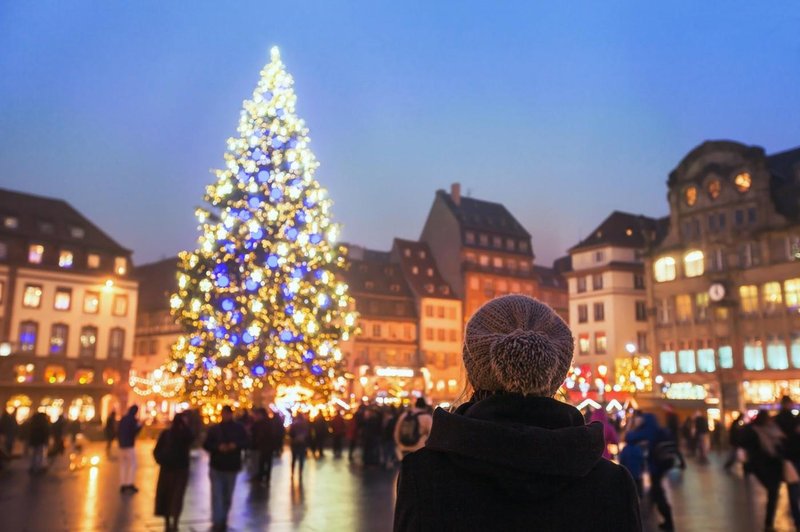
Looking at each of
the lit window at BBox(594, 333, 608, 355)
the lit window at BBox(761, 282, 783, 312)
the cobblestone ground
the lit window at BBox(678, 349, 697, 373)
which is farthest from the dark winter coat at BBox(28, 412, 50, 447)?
the lit window at BBox(594, 333, 608, 355)

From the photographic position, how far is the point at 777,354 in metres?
50.7

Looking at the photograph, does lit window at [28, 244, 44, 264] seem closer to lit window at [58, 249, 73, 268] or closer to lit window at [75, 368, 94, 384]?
lit window at [58, 249, 73, 268]

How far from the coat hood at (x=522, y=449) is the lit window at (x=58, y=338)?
2486 inches

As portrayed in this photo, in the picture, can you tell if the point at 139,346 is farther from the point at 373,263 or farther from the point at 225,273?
the point at 225,273

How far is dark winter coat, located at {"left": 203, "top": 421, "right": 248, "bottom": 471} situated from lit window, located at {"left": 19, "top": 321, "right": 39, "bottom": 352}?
170ft

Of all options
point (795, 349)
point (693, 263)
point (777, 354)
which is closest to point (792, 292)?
point (795, 349)

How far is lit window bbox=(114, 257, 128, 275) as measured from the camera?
213 feet

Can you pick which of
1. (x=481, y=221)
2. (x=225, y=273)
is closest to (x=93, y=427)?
(x=225, y=273)

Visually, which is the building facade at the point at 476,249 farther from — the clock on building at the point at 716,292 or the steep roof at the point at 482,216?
the clock on building at the point at 716,292

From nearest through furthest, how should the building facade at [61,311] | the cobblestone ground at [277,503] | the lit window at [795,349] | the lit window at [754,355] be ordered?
1. the cobblestone ground at [277,503]
2. the lit window at [795,349]
3. the lit window at [754,355]
4. the building facade at [61,311]

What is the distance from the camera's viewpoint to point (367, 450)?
83.1 feet

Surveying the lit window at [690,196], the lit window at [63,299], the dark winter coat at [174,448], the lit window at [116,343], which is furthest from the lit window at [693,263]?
the dark winter coat at [174,448]

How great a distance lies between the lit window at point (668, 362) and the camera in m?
58.0

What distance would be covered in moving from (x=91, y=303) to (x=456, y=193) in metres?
42.8
